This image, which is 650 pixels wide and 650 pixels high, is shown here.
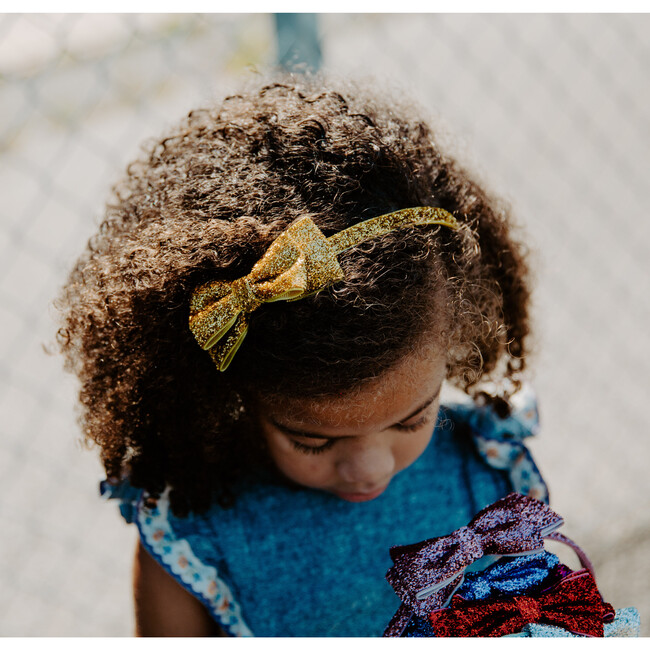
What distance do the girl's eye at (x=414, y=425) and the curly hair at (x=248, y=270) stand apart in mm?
83

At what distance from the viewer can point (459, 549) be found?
623mm

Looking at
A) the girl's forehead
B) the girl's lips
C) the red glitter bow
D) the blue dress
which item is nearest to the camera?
the red glitter bow

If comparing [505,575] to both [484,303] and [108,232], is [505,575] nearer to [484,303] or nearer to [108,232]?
[484,303]

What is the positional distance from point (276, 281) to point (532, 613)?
39 cm

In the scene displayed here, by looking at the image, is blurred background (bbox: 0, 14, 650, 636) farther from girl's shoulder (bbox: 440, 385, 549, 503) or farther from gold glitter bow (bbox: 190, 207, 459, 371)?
gold glitter bow (bbox: 190, 207, 459, 371)

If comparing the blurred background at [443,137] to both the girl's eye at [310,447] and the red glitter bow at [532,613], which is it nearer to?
the girl's eye at [310,447]

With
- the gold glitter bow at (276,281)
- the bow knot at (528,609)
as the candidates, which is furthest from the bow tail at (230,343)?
the bow knot at (528,609)

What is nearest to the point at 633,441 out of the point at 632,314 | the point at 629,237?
the point at 632,314

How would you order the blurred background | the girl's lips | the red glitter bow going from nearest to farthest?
the red glitter bow
the girl's lips
the blurred background

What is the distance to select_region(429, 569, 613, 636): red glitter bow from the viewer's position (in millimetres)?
597

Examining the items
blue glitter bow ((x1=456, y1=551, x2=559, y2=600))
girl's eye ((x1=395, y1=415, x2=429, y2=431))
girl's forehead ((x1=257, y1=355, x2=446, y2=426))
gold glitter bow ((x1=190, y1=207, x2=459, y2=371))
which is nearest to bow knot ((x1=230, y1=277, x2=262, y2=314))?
gold glitter bow ((x1=190, y1=207, x2=459, y2=371))

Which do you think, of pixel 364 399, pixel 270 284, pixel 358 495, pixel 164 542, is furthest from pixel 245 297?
pixel 164 542

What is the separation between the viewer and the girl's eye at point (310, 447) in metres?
0.75

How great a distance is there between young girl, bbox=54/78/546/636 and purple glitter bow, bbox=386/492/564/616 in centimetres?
14
